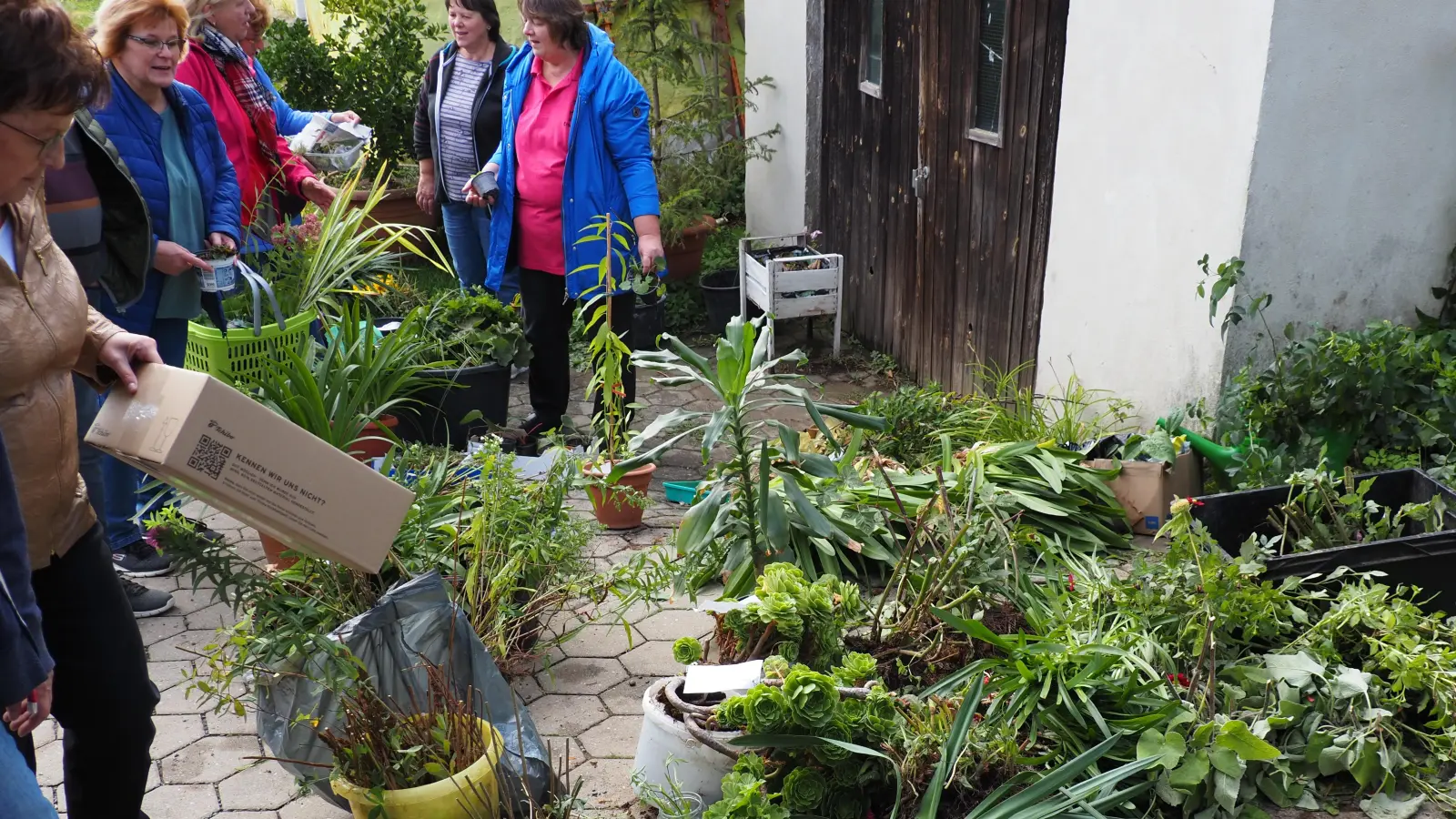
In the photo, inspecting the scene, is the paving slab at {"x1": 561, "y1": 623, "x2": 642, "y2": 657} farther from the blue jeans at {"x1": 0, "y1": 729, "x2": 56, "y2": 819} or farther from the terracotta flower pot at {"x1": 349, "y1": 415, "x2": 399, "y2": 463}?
the blue jeans at {"x1": 0, "y1": 729, "x2": 56, "y2": 819}

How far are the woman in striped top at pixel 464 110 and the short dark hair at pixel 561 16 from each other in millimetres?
730

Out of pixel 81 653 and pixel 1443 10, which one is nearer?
pixel 81 653

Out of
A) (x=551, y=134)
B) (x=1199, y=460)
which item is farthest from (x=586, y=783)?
(x=551, y=134)

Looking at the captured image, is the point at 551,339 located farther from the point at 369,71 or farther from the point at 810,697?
the point at 369,71

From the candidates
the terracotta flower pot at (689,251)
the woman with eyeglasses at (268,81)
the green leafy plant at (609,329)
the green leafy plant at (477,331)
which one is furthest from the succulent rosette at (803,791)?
the terracotta flower pot at (689,251)

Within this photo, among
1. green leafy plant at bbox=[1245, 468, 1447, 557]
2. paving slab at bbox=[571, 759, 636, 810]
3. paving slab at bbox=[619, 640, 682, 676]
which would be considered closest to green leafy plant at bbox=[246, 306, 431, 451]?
paving slab at bbox=[619, 640, 682, 676]

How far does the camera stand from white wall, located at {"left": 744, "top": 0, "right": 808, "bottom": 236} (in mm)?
7379

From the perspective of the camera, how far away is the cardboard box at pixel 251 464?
223 centimetres

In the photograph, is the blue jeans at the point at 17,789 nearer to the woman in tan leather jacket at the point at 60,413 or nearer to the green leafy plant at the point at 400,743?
the woman in tan leather jacket at the point at 60,413

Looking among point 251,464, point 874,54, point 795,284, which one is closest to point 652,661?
point 251,464

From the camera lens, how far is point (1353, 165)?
3.83 metres

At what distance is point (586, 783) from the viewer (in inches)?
119

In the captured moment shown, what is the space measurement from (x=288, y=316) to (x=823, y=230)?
3.76 meters

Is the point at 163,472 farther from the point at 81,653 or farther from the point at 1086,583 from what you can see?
the point at 1086,583
